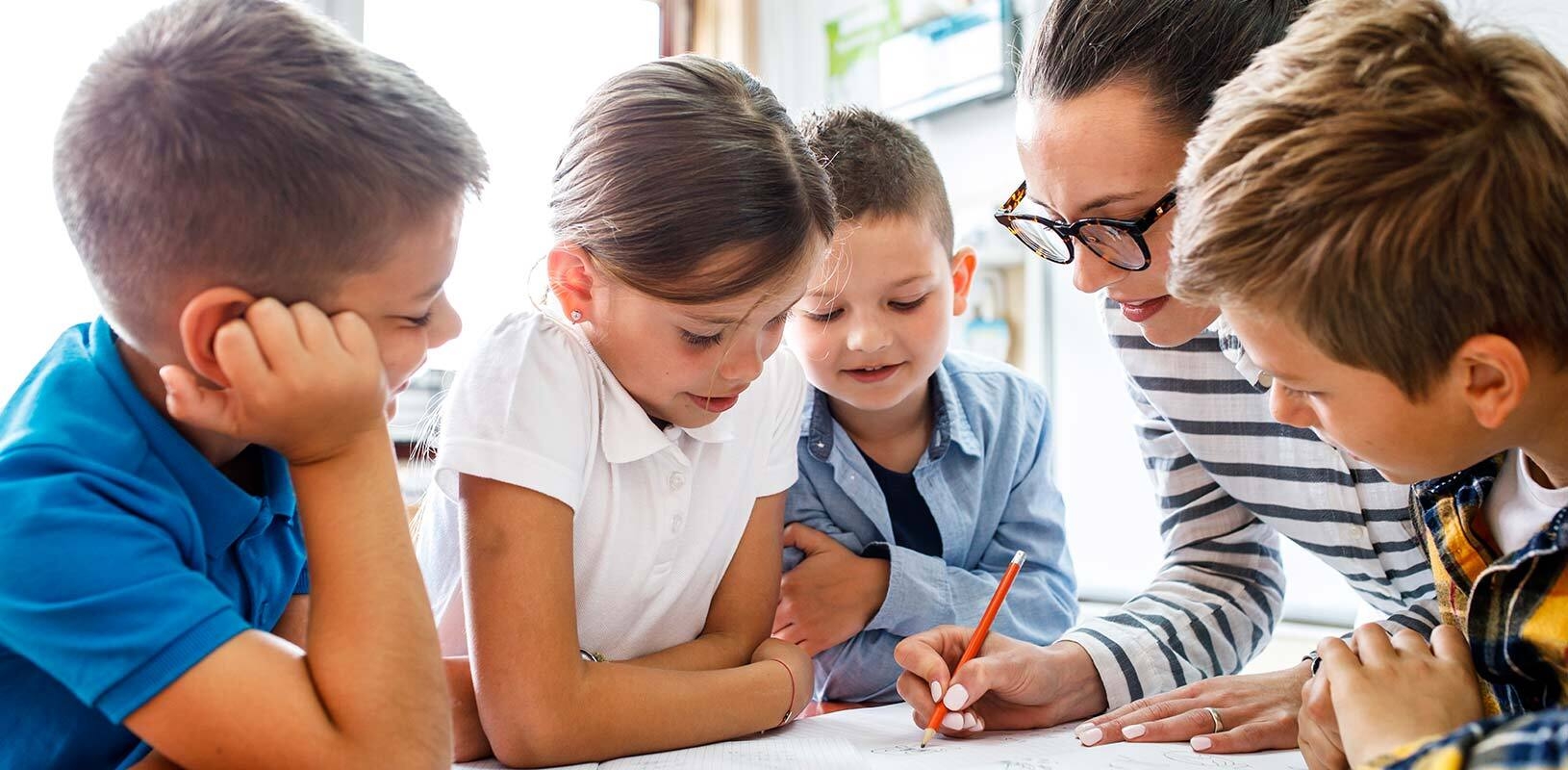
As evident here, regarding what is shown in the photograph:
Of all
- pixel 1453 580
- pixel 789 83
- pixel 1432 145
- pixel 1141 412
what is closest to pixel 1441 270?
pixel 1432 145

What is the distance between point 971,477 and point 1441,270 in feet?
2.54

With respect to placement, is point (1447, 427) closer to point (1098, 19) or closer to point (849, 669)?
point (1098, 19)

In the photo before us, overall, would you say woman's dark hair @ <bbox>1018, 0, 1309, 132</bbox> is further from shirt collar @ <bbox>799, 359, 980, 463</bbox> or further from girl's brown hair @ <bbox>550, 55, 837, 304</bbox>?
shirt collar @ <bbox>799, 359, 980, 463</bbox>

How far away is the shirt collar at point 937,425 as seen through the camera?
144 centimetres

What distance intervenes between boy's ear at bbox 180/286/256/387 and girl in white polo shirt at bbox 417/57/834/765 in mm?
257

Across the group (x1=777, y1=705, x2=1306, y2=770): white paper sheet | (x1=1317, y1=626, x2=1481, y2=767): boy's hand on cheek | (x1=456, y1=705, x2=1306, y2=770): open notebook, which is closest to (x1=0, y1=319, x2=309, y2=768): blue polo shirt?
(x1=456, y1=705, x2=1306, y2=770): open notebook

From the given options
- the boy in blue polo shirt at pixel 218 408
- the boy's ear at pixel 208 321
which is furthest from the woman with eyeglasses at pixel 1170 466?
the boy's ear at pixel 208 321

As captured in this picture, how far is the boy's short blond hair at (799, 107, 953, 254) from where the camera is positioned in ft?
4.42

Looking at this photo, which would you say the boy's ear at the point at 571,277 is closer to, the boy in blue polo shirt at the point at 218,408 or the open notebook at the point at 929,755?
the boy in blue polo shirt at the point at 218,408

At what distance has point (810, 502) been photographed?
1.43 metres

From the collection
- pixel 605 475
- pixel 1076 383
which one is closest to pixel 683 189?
pixel 605 475

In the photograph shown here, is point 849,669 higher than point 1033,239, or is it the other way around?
point 1033,239

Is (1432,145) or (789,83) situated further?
(789,83)

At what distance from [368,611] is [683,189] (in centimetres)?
46
